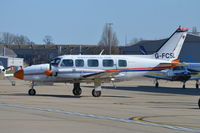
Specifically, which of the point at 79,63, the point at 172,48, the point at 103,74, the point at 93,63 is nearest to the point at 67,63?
the point at 79,63

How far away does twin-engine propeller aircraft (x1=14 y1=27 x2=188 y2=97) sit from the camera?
2742cm

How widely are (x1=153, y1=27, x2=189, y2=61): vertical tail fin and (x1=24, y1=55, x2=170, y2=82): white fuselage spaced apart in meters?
0.61

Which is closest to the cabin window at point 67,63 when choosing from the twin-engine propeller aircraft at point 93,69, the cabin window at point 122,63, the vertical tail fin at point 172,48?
the twin-engine propeller aircraft at point 93,69

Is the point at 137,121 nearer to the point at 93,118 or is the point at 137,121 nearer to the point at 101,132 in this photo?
the point at 93,118

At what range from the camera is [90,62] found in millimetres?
28016

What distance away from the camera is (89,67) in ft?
91.6

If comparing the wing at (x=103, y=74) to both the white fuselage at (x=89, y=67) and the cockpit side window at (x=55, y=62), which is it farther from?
the cockpit side window at (x=55, y=62)

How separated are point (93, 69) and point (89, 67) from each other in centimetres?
26

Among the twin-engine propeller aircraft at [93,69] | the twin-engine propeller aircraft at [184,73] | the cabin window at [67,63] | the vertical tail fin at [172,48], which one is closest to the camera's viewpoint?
the twin-engine propeller aircraft at [93,69]

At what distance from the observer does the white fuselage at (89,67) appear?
27.5 meters

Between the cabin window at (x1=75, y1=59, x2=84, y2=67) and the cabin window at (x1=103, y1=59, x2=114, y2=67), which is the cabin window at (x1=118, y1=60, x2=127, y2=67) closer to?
the cabin window at (x1=103, y1=59, x2=114, y2=67)

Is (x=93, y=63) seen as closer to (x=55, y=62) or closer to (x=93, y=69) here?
(x=93, y=69)

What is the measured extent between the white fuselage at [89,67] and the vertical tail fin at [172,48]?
613 millimetres

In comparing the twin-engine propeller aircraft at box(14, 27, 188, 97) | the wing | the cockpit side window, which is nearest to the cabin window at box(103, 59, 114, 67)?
the twin-engine propeller aircraft at box(14, 27, 188, 97)
